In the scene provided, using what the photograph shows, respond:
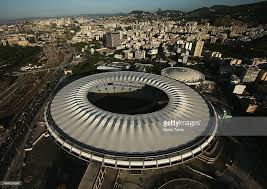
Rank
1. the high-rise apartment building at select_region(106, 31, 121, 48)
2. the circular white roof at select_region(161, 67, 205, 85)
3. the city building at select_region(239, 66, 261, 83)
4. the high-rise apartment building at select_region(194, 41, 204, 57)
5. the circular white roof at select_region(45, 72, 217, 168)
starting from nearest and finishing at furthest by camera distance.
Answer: the circular white roof at select_region(45, 72, 217, 168), the circular white roof at select_region(161, 67, 205, 85), the city building at select_region(239, 66, 261, 83), the high-rise apartment building at select_region(194, 41, 204, 57), the high-rise apartment building at select_region(106, 31, 121, 48)

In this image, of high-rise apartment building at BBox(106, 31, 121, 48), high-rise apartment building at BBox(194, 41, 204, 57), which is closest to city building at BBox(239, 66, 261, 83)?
high-rise apartment building at BBox(194, 41, 204, 57)

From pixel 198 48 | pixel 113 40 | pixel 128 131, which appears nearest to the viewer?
pixel 128 131

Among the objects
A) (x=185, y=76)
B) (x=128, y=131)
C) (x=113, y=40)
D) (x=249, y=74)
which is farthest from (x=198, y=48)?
(x=128, y=131)

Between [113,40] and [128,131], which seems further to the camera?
[113,40]

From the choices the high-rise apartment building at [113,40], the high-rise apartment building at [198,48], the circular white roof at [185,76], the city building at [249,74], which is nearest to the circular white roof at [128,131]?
the circular white roof at [185,76]

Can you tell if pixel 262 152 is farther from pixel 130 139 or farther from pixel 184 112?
pixel 130 139

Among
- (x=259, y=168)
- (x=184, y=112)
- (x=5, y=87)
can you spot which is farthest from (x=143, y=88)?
(x=5, y=87)

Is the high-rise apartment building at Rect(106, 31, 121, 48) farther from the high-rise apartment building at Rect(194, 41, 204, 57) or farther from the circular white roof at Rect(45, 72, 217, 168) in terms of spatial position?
the circular white roof at Rect(45, 72, 217, 168)

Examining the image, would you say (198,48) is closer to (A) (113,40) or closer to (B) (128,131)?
(A) (113,40)

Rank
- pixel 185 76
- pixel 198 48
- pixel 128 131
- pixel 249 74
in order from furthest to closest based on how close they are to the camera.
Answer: pixel 198 48, pixel 249 74, pixel 185 76, pixel 128 131
